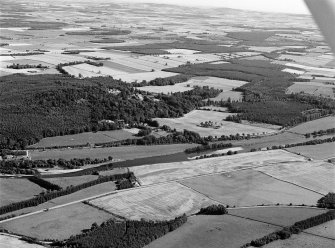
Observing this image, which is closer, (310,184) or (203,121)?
(310,184)

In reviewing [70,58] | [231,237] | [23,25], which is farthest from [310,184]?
[23,25]

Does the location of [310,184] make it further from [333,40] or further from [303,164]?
[333,40]

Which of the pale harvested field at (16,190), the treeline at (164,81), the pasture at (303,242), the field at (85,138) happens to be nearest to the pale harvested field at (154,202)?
the pale harvested field at (16,190)

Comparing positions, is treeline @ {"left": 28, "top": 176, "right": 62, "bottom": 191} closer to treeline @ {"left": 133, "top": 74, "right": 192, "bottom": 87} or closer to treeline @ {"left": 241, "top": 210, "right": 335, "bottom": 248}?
treeline @ {"left": 241, "top": 210, "right": 335, "bottom": 248}

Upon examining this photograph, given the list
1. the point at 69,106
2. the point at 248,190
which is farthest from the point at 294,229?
the point at 69,106

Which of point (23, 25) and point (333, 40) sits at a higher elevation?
point (333, 40)

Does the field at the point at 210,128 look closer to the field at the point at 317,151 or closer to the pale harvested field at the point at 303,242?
the field at the point at 317,151
